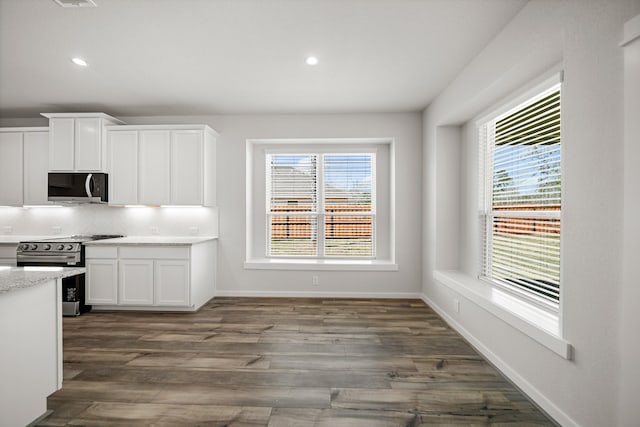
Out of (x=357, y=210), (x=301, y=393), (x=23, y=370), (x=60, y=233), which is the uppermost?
(x=357, y=210)

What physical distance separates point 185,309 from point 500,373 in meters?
3.43

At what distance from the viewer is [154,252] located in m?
3.83

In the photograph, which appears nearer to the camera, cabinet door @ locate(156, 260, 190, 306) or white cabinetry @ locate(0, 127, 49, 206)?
cabinet door @ locate(156, 260, 190, 306)

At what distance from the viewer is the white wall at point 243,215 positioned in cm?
441

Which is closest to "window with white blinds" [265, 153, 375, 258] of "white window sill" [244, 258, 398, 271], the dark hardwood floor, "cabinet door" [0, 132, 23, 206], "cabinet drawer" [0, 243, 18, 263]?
"white window sill" [244, 258, 398, 271]

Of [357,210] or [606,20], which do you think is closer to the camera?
[606,20]

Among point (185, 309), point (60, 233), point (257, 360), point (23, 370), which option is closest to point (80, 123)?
point (60, 233)

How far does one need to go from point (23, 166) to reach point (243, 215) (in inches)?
119

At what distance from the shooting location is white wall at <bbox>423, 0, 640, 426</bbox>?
148 centimetres

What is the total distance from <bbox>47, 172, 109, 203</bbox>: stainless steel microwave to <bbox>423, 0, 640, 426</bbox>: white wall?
15.4 ft

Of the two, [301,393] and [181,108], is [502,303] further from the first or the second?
[181,108]

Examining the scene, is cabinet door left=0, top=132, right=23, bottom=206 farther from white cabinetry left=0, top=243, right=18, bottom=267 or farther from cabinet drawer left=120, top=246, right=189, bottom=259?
cabinet drawer left=120, top=246, right=189, bottom=259

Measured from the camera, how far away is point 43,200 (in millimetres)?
4234

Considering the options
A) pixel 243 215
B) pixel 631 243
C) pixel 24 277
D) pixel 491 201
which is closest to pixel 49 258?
pixel 243 215
